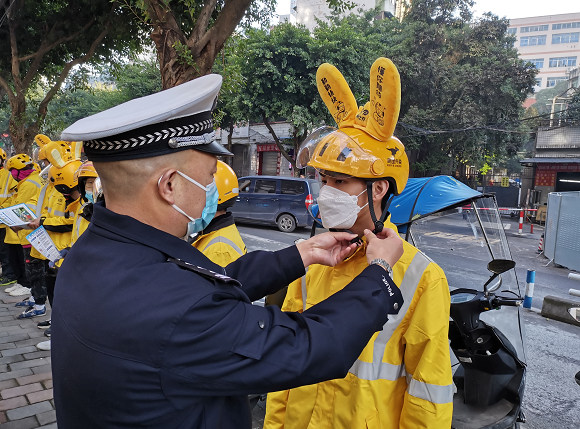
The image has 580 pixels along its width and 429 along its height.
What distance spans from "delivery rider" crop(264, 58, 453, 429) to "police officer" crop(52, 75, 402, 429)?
0.42m

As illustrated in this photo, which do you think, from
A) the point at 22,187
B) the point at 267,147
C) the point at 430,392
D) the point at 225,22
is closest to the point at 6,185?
the point at 22,187

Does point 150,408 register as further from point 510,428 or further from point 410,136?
point 410,136

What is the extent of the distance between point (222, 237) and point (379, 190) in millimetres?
1244

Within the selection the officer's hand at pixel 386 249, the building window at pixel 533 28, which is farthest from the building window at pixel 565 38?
the officer's hand at pixel 386 249

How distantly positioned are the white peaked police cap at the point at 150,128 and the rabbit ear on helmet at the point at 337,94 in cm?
98

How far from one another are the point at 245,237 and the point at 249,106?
26.8ft

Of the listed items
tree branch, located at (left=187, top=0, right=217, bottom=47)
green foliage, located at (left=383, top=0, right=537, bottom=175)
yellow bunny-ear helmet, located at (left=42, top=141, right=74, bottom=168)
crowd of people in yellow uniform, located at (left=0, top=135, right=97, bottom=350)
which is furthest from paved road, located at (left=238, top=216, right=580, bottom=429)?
green foliage, located at (left=383, top=0, right=537, bottom=175)

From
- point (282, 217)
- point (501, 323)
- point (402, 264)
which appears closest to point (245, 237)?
point (282, 217)

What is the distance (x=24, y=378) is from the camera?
3795 millimetres

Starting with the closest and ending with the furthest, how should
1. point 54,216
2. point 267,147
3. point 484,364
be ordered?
point 484,364, point 54,216, point 267,147

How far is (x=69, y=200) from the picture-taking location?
485 centimetres

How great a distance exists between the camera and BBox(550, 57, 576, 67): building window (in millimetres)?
63578

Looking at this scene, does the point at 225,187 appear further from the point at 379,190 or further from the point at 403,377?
the point at 403,377

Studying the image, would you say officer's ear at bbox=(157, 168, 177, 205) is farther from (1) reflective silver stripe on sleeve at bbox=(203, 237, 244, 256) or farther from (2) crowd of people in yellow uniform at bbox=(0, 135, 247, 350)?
(1) reflective silver stripe on sleeve at bbox=(203, 237, 244, 256)
